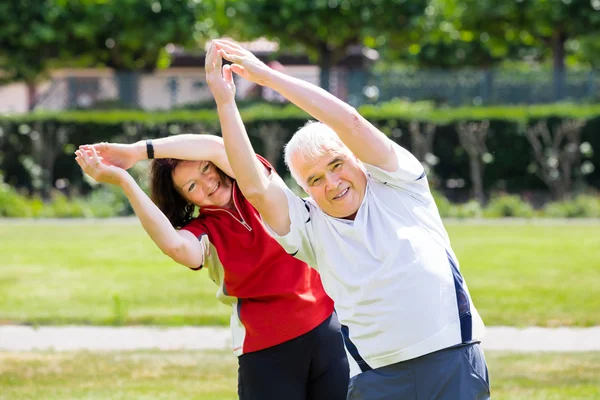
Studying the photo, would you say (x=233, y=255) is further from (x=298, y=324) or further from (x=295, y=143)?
(x=295, y=143)

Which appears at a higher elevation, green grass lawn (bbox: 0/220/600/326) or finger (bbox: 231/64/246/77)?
finger (bbox: 231/64/246/77)

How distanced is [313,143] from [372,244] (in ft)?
1.17

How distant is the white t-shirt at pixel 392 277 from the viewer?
9.37ft

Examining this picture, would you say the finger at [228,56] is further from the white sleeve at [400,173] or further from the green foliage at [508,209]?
the green foliage at [508,209]

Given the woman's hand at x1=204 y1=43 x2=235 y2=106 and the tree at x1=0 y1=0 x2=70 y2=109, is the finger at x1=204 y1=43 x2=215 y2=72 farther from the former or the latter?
the tree at x1=0 y1=0 x2=70 y2=109

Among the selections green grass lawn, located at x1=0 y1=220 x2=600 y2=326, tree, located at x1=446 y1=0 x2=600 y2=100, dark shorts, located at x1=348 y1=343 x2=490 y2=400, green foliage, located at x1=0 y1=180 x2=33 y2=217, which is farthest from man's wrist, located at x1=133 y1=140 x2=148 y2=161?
tree, located at x1=446 y1=0 x2=600 y2=100

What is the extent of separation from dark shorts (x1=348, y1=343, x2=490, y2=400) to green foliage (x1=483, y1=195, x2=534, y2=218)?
12605 millimetres

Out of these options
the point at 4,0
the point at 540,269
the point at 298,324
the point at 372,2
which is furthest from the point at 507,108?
the point at 298,324

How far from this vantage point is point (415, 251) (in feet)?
A: 9.43

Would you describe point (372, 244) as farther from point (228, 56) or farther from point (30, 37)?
point (30, 37)

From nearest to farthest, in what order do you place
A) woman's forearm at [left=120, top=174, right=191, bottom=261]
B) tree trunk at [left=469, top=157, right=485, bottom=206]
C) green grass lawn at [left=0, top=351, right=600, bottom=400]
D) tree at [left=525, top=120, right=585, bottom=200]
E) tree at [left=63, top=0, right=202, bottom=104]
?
woman's forearm at [left=120, top=174, right=191, bottom=261] < green grass lawn at [left=0, top=351, right=600, bottom=400] < tree at [left=525, top=120, right=585, bottom=200] < tree trunk at [left=469, top=157, right=485, bottom=206] < tree at [left=63, top=0, right=202, bottom=104]

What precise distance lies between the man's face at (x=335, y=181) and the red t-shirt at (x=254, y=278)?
1.95 feet

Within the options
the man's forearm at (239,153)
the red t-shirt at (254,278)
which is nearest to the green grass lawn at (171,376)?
the red t-shirt at (254,278)

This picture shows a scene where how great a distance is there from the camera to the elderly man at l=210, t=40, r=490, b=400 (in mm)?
2859
